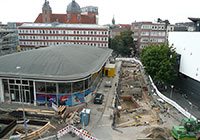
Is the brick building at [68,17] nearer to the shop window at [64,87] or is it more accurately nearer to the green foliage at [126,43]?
the green foliage at [126,43]

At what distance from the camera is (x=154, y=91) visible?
32031mm

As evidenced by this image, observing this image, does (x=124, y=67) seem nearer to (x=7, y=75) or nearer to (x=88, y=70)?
(x=88, y=70)

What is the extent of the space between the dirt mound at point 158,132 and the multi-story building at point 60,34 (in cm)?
5341

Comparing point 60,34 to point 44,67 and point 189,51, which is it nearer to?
point 44,67

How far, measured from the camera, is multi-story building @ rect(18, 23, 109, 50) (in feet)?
225

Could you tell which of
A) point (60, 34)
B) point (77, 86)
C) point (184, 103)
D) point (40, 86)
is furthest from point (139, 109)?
point (60, 34)

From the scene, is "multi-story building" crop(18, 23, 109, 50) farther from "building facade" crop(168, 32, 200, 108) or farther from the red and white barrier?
the red and white barrier

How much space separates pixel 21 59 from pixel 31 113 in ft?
30.1

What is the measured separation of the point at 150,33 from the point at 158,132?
2264 inches

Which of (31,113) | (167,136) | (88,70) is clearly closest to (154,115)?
(167,136)

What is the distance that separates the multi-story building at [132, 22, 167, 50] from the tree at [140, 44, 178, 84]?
1387 inches

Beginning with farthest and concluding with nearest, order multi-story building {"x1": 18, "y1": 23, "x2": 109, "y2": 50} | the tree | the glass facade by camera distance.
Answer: multi-story building {"x1": 18, "y1": 23, "x2": 109, "y2": 50}
the tree
the glass facade

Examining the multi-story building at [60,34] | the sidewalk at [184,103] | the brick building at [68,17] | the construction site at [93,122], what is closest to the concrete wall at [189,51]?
the sidewalk at [184,103]

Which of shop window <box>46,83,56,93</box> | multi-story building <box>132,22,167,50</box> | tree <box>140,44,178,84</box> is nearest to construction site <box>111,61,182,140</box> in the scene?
tree <box>140,44,178,84</box>
